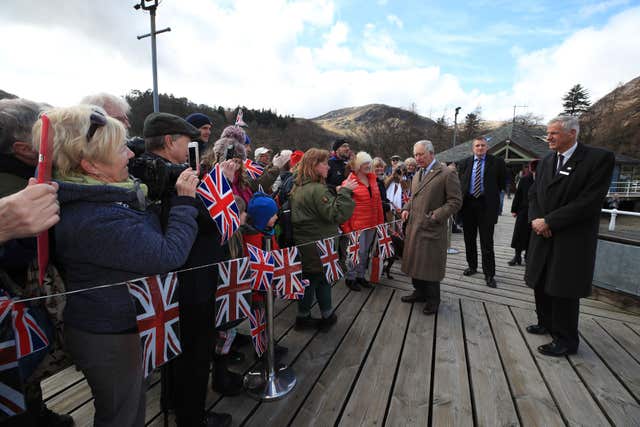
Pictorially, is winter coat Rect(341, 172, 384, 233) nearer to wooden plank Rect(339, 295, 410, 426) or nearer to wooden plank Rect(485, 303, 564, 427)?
wooden plank Rect(339, 295, 410, 426)

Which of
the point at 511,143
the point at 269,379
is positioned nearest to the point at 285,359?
the point at 269,379

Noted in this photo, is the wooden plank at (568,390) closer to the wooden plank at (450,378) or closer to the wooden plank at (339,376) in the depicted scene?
the wooden plank at (450,378)

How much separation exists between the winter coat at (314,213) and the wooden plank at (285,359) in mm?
686

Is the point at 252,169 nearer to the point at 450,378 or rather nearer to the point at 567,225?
the point at 450,378

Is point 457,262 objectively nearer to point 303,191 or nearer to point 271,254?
point 303,191

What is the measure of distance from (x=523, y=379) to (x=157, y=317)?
275 cm

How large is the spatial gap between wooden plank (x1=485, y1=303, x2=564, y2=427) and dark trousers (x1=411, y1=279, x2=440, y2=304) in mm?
625

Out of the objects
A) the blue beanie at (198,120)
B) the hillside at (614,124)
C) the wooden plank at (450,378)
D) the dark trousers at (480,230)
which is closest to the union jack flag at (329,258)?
the wooden plank at (450,378)

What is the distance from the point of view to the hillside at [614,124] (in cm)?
3784

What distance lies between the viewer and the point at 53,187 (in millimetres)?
1046

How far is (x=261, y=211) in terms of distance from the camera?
218 centimetres

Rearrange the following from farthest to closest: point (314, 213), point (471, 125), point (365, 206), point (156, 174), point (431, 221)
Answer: point (471, 125), point (365, 206), point (431, 221), point (314, 213), point (156, 174)

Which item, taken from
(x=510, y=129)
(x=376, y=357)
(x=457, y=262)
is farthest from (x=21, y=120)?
→ (x=510, y=129)

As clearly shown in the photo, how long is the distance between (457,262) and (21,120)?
599 centimetres
